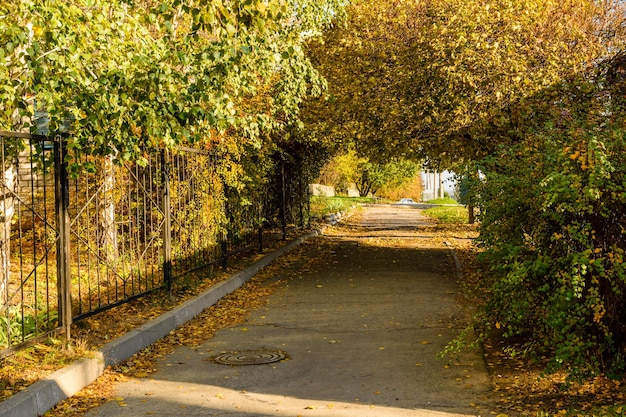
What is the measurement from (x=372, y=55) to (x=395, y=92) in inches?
38.2

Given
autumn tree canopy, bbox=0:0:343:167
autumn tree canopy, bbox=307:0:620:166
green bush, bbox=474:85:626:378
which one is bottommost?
green bush, bbox=474:85:626:378

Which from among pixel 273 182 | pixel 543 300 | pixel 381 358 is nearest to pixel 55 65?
pixel 381 358

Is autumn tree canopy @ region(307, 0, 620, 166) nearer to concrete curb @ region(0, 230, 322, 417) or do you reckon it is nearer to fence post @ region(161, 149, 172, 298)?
fence post @ region(161, 149, 172, 298)

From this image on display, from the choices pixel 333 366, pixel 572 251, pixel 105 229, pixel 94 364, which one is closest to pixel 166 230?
pixel 105 229

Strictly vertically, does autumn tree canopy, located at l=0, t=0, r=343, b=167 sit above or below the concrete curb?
above

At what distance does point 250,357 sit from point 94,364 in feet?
5.32

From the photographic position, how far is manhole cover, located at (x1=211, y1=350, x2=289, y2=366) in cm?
726

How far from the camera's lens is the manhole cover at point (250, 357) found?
286 inches

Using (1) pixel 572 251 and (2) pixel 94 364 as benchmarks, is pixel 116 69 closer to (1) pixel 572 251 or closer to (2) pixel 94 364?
(2) pixel 94 364

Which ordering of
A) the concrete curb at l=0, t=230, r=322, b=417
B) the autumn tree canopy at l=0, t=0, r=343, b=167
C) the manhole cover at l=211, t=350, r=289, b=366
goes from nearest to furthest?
the concrete curb at l=0, t=230, r=322, b=417 < the autumn tree canopy at l=0, t=0, r=343, b=167 < the manhole cover at l=211, t=350, r=289, b=366

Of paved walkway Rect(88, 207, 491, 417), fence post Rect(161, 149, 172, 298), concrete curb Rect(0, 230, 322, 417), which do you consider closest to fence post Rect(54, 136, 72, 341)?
concrete curb Rect(0, 230, 322, 417)

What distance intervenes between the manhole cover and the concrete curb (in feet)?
2.98

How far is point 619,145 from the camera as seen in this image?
5562 mm

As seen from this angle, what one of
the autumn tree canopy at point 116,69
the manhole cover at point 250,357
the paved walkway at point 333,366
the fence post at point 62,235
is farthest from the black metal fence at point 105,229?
the manhole cover at point 250,357
